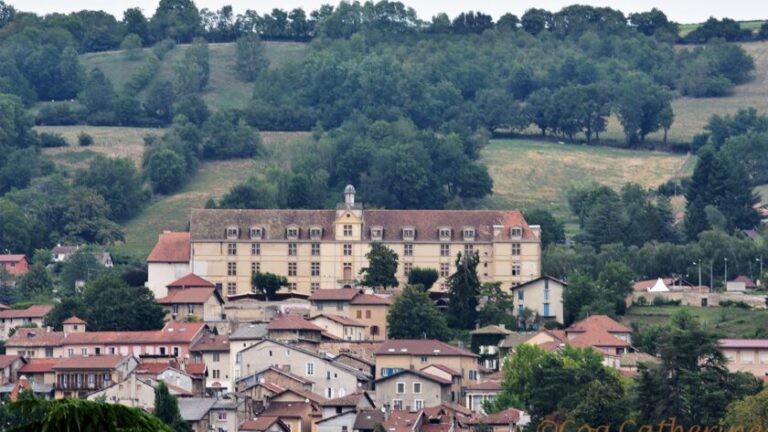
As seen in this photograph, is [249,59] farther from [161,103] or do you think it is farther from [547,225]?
[547,225]

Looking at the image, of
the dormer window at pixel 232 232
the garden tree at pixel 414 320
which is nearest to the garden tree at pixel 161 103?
the dormer window at pixel 232 232

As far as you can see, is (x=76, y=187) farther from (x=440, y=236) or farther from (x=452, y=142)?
(x=440, y=236)

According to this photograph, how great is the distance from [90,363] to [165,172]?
180ft

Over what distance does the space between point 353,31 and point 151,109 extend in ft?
109

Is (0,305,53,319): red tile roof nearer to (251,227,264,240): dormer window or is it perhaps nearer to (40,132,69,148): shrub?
(251,227,264,240): dormer window

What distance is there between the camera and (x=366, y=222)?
304 feet

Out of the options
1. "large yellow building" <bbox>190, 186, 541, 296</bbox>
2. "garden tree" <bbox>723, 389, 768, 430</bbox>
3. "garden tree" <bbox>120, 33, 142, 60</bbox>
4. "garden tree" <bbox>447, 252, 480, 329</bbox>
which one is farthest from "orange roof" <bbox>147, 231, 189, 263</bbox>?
"garden tree" <bbox>120, 33, 142, 60</bbox>

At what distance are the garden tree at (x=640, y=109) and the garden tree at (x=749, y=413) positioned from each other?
88.4m

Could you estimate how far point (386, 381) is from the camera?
69.1m

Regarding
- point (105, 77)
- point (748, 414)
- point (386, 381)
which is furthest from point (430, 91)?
point (748, 414)

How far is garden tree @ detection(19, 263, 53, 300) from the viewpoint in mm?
96750

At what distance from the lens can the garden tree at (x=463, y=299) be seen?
271 feet

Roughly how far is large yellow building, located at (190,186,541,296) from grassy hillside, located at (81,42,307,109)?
65.9 meters

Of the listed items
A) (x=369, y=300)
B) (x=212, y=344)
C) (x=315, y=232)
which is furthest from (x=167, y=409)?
(x=315, y=232)
